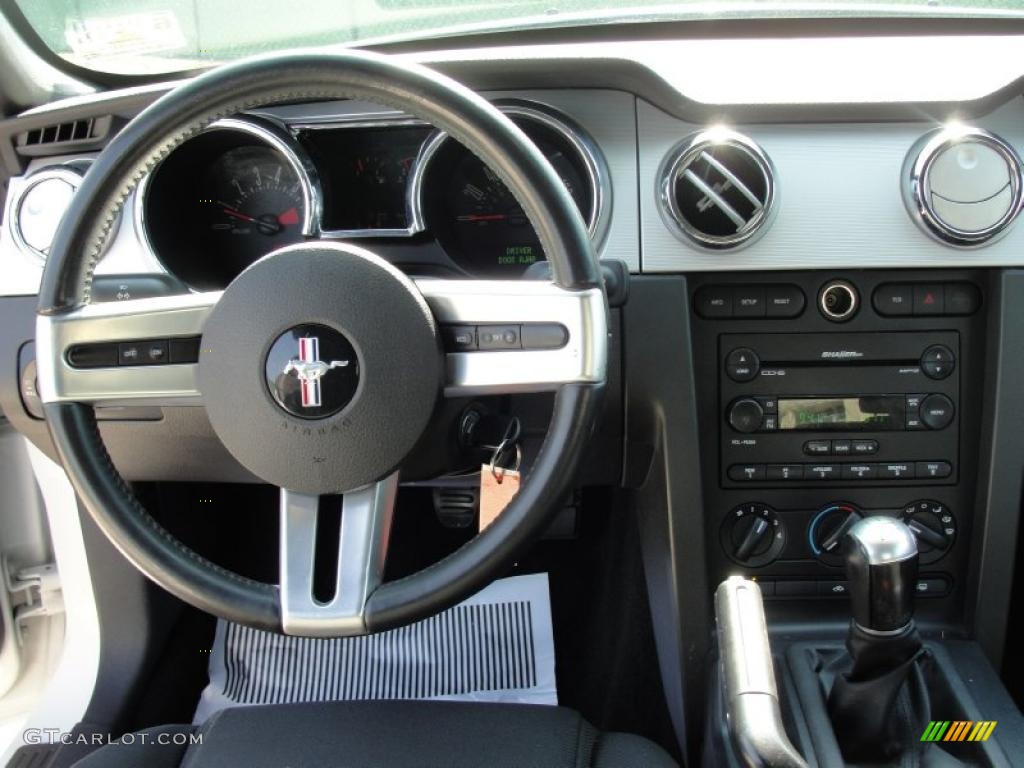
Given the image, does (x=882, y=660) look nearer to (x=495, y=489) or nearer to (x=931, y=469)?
(x=931, y=469)

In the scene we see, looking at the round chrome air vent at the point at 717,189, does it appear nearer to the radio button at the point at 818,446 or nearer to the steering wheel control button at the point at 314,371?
the radio button at the point at 818,446

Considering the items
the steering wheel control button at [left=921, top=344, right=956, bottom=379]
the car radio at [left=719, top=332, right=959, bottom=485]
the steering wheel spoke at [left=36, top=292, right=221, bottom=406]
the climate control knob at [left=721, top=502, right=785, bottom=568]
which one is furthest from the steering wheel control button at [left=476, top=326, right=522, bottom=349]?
the steering wheel control button at [left=921, top=344, right=956, bottom=379]

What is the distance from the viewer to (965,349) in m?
1.30

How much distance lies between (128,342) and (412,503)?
82cm

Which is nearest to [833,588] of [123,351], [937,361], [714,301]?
[937,361]

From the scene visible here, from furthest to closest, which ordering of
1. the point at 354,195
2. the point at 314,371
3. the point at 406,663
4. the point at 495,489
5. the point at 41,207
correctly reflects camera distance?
the point at 406,663 < the point at 354,195 < the point at 41,207 < the point at 495,489 < the point at 314,371

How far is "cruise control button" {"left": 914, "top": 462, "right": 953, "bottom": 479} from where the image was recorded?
132cm

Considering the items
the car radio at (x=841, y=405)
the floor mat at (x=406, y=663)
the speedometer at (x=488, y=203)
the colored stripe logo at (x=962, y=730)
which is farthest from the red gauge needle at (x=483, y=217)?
the colored stripe logo at (x=962, y=730)

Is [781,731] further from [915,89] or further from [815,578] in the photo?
[915,89]

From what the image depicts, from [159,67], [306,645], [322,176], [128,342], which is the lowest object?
[306,645]

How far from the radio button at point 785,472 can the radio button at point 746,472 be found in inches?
0.5

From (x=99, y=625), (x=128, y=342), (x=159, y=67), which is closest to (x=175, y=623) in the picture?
(x=99, y=625)

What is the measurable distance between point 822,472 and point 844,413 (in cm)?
9

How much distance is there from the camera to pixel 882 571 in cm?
98
